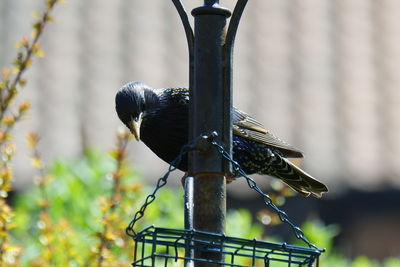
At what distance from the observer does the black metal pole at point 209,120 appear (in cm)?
286

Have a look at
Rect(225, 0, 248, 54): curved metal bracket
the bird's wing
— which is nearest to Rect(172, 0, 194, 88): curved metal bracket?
Rect(225, 0, 248, 54): curved metal bracket

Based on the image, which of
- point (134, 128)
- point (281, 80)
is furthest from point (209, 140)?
point (281, 80)

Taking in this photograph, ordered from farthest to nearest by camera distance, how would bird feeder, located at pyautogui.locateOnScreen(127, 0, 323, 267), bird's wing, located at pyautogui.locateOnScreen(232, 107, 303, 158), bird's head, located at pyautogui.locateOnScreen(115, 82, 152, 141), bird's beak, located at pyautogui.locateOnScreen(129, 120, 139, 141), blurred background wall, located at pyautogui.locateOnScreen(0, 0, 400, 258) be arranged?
blurred background wall, located at pyautogui.locateOnScreen(0, 0, 400, 258)
bird's wing, located at pyautogui.locateOnScreen(232, 107, 303, 158)
bird's head, located at pyautogui.locateOnScreen(115, 82, 152, 141)
bird's beak, located at pyautogui.locateOnScreen(129, 120, 139, 141)
bird feeder, located at pyautogui.locateOnScreen(127, 0, 323, 267)

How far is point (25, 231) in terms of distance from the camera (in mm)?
5008

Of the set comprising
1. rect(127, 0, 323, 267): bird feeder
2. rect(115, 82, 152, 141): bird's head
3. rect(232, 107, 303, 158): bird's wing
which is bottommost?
rect(127, 0, 323, 267): bird feeder

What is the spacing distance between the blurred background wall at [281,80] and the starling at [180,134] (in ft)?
5.74

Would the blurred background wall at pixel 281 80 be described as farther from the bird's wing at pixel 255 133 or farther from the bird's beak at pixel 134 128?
the bird's beak at pixel 134 128

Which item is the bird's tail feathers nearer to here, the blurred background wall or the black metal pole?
the blurred background wall

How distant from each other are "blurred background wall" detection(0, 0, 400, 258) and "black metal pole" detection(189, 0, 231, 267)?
3581mm

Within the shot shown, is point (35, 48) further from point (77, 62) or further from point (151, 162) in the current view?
point (77, 62)

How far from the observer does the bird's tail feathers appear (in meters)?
4.71

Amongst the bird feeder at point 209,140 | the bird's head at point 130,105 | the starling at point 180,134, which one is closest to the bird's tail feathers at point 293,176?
the starling at point 180,134

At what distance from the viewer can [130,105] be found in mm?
3865

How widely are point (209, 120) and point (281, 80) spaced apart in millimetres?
4980
